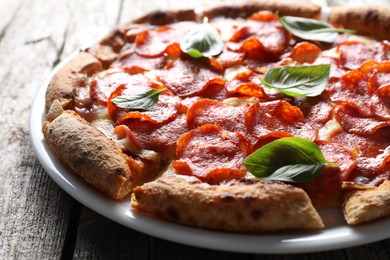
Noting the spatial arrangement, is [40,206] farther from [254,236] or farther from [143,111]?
[254,236]

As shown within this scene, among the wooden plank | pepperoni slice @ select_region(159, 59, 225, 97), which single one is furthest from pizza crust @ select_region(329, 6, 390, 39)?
the wooden plank

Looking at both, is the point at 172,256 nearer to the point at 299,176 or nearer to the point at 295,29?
the point at 299,176

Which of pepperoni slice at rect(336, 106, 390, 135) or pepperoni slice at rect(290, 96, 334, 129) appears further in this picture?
pepperoni slice at rect(290, 96, 334, 129)

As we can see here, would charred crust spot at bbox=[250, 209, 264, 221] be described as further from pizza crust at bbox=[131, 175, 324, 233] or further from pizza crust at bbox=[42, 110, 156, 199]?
pizza crust at bbox=[42, 110, 156, 199]

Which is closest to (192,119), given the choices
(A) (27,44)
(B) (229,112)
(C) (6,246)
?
(B) (229,112)

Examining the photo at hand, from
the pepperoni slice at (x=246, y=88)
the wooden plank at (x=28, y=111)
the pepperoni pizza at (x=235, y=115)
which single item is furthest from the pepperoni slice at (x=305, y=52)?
the wooden plank at (x=28, y=111)

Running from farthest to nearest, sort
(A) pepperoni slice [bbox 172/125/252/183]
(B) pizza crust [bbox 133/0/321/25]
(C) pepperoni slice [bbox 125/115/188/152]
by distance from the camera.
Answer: (B) pizza crust [bbox 133/0/321/25], (C) pepperoni slice [bbox 125/115/188/152], (A) pepperoni slice [bbox 172/125/252/183]

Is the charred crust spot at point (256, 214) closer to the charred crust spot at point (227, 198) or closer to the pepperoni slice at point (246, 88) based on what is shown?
the charred crust spot at point (227, 198)
